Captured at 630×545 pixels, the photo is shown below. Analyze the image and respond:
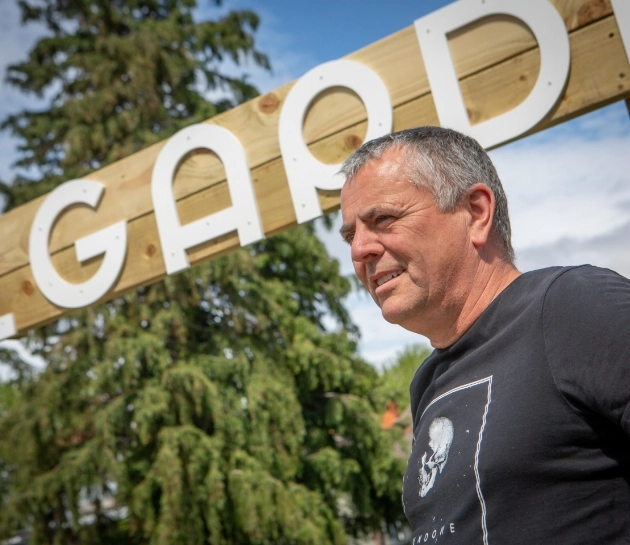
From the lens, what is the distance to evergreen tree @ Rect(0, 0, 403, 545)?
6445mm

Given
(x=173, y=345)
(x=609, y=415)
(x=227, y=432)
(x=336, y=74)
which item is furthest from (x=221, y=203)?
(x=173, y=345)

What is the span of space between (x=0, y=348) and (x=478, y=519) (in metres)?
7.77

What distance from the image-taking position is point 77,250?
2412 millimetres

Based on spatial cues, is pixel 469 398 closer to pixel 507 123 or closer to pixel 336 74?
pixel 507 123

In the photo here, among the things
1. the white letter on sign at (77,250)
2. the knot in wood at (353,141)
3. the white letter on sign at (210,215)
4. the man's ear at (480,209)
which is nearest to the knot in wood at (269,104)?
the white letter on sign at (210,215)

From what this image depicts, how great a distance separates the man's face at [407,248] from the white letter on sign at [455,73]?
79 cm

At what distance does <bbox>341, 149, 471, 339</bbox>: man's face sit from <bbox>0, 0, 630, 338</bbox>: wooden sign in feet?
2.67

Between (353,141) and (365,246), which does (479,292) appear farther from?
(353,141)

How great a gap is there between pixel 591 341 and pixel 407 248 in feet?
1.20

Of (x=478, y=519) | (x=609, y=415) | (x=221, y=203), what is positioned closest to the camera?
(x=609, y=415)

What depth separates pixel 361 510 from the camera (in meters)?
7.79

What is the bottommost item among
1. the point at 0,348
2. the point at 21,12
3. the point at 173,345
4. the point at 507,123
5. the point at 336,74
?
the point at 507,123

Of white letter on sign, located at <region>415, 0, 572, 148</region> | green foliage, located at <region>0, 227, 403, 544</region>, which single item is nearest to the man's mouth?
white letter on sign, located at <region>415, 0, 572, 148</region>

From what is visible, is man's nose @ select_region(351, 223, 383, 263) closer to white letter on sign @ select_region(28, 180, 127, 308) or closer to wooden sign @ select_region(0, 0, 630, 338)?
wooden sign @ select_region(0, 0, 630, 338)
